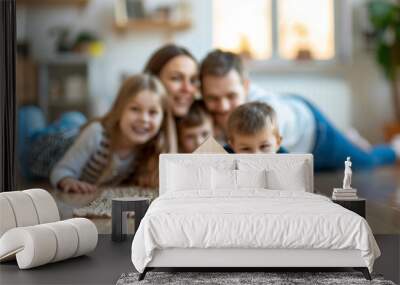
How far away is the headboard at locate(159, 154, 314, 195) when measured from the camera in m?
3.96

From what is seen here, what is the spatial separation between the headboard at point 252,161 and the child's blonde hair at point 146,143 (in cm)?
187

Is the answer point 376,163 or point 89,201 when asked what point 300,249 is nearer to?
point 89,201

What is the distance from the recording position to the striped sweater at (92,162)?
5.98 m

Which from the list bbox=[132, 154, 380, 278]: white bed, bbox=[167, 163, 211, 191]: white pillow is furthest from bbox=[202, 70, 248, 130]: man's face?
bbox=[132, 154, 380, 278]: white bed

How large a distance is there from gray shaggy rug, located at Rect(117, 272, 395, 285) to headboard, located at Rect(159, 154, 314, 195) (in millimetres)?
942

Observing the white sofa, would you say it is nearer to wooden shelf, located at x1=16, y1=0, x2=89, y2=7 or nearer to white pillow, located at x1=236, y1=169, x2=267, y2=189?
white pillow, located at x1=236, y1=169, x2=267, y2=189

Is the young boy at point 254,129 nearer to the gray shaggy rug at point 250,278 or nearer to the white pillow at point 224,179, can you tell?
the white pillow at point 224,179

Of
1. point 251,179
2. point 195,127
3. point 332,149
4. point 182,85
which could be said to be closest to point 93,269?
point 251,179

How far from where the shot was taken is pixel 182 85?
6.31 meters

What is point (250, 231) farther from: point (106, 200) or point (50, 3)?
point (50, 3)

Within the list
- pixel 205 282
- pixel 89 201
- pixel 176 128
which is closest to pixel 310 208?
pixel 205 282

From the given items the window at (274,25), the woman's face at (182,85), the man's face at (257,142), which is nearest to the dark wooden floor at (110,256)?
the man's face at (257,142)

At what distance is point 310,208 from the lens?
10.1ft

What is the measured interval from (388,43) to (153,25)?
113 inches
